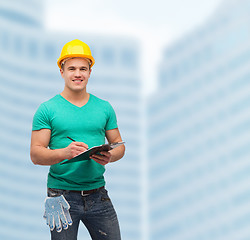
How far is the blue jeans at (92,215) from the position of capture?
3045 millimetres

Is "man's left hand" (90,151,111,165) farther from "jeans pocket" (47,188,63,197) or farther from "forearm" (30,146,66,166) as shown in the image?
"jeans pocket" (47,188,63,197)

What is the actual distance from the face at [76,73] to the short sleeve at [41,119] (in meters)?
0.23

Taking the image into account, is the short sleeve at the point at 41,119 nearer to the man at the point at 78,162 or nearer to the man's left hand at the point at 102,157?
the man at the point at 78,162

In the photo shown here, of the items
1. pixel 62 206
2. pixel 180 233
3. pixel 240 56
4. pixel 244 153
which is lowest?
pixel 62 206

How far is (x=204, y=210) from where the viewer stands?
412 feet

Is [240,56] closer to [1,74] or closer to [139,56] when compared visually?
[139,56]

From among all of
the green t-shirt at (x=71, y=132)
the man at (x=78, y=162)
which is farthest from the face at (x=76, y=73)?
the green t-shirt at (x=71, y=132)

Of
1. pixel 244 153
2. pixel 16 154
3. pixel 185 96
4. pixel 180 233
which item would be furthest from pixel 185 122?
pixel 16 154

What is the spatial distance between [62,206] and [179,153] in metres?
128

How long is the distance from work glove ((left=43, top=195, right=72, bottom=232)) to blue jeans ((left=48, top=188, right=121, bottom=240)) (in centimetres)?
3

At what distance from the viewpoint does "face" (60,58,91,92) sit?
3.06 m

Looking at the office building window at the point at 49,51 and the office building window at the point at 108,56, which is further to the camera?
the office building window at the point at 108,56

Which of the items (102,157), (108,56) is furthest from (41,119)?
(108,56)

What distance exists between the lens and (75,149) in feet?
9.36
